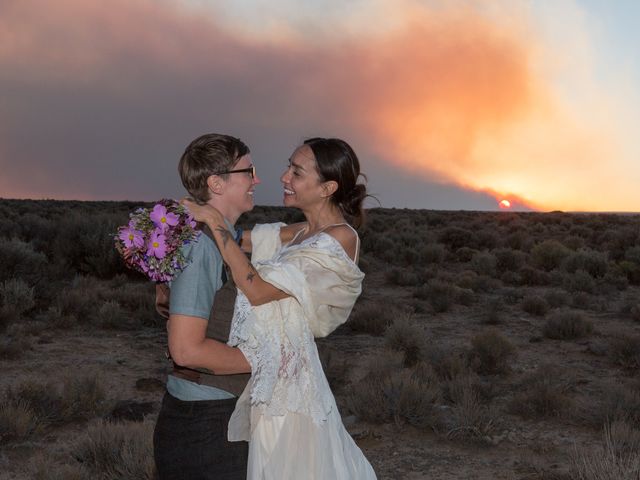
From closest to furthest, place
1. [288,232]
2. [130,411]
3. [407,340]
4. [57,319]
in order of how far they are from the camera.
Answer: [288,232] < [130,411] < [407,340] < [57,319]

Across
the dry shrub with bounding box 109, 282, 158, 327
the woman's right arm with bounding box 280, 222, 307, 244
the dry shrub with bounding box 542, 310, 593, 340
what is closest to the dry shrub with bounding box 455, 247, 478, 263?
the dry shrub with bounding box 542, 310, 593, 340

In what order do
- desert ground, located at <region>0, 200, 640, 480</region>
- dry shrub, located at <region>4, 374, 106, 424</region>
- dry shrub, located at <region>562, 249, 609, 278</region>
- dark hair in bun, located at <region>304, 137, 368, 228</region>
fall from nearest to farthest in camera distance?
dark hair in bun, located at <region>304, 137, 368, 228</region>, desert ground, located at <region>0, 200, 640, 480</region>, dry shrub, located at <region>4, 374, 106, 424</region>, dry shrub, located at <region>562, 249, 609, 278</region>

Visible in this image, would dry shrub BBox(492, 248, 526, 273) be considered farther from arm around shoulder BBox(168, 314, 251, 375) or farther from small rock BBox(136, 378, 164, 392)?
arm around shoulder BBox(168, 314, 251, 375)

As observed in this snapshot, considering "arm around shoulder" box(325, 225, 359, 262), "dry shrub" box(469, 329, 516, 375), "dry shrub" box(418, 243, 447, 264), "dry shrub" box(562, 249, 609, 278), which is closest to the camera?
"arm around shoulder" box(325, 225, 359, 262)

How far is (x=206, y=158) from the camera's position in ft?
7.89

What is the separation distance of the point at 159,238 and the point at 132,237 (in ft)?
0.58

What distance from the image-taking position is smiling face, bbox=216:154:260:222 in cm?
244

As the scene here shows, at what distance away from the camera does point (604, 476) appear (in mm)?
4859

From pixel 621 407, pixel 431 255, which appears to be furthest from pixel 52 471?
pixel 431 255

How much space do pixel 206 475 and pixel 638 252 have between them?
2183cm

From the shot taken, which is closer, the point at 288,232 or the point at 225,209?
the point at 225,209

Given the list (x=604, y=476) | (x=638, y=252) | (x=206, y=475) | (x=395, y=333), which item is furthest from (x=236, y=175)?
Result: (x=638, y=252)

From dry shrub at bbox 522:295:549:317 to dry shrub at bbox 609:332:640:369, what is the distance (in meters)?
3.38

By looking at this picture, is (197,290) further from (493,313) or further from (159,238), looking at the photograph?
(493,313)
